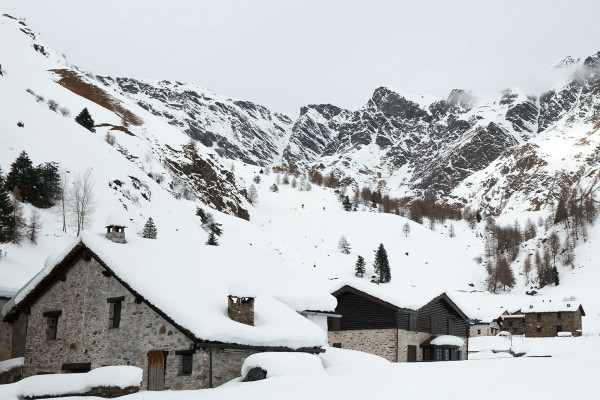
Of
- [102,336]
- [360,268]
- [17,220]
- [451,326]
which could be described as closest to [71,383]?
[102,336]

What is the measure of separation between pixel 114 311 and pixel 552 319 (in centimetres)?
7117

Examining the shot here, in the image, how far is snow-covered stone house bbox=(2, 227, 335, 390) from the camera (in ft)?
64.0

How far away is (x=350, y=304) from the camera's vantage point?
38344 mm

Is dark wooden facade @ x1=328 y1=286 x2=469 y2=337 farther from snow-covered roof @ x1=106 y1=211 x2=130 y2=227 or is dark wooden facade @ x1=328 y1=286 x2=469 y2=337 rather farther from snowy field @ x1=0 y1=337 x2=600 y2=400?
snowy field @ x1=0 y1=337 x2=600 y2=400

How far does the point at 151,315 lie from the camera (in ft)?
67.4

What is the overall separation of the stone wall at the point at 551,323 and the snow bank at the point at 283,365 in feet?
219

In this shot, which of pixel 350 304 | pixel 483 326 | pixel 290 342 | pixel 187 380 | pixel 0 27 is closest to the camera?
pixel 187 380

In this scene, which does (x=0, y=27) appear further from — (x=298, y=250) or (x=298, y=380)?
(x=298, y=380)

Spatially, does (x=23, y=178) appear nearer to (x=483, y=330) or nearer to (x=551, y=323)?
(x=483, y=330)

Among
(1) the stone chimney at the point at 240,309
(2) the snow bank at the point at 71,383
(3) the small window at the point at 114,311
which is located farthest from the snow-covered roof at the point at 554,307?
(2) the snow bank at the point at 71,383

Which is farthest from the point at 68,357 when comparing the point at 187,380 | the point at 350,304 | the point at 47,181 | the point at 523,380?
the point at 47,181

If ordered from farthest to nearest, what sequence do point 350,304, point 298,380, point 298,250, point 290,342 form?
point 298,250
point 350,304
point 290,342
point 298,380

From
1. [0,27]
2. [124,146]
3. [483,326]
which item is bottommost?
[483,326]

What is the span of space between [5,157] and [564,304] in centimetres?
7192
